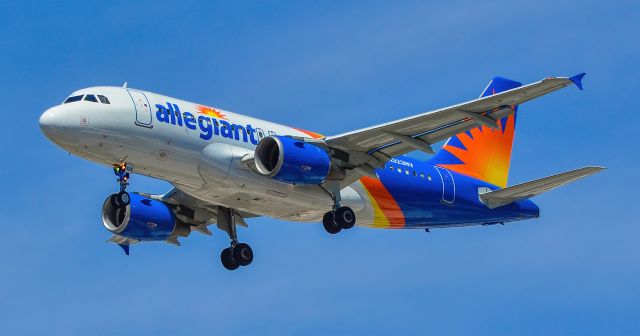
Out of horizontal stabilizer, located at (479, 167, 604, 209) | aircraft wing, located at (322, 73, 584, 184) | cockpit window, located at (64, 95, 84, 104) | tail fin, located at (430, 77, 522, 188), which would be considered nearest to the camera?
aircraft wing, located at (322, 73, 584, 184)

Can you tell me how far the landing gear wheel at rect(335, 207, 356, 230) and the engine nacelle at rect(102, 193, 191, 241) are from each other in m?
7.73

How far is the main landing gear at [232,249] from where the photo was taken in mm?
57344

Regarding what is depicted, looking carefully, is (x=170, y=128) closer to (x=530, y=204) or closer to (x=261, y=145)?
(x=261, y=145)

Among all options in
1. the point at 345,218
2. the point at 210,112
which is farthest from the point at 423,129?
the point at 210,112

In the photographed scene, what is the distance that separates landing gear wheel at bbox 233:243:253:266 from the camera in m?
57.3

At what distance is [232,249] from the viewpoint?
2266 inches

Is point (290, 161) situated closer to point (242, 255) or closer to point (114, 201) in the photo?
point (114, 201)

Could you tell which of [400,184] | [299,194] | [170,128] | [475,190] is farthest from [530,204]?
[170,128]

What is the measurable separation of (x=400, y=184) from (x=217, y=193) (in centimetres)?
803

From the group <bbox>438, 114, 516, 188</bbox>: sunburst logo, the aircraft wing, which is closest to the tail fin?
<bbox>438, 114, 516, 188</bbox>: sunburst logo

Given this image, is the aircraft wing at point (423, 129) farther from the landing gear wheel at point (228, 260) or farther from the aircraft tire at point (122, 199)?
the aircraft tire at point (122, 199)

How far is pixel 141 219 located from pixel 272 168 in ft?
25.5

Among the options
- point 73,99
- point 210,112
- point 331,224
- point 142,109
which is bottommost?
point 331,224

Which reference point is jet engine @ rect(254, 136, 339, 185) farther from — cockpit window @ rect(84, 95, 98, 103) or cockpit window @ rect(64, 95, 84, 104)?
cockpit window @ rect(64, 95, 84, 104)
